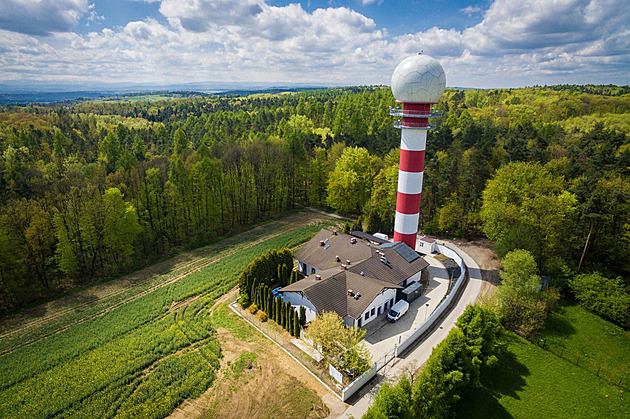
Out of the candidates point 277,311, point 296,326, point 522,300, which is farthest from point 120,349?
point 522,300

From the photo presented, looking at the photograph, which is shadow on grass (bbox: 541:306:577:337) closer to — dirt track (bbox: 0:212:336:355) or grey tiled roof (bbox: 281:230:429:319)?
grey tiled roof (bbox: 281:230:429:319)

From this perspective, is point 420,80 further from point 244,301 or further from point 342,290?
point 244,301

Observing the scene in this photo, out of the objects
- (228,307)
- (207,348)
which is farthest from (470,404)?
(228,307)

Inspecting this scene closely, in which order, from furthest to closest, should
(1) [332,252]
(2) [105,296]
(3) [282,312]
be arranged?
(1) [332,252]
(2) [105,296]
(3) [282,312]

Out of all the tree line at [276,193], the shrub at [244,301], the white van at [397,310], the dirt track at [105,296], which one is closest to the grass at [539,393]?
the white van at [397,310]

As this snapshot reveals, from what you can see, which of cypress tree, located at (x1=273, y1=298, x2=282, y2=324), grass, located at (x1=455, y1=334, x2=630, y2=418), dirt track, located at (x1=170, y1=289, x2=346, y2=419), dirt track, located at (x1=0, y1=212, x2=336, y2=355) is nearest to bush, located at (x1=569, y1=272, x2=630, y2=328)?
grass, located at (x1=455, y1=334, x2=630, y2=418)

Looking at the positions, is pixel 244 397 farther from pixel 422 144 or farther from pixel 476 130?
pixel 476 130
